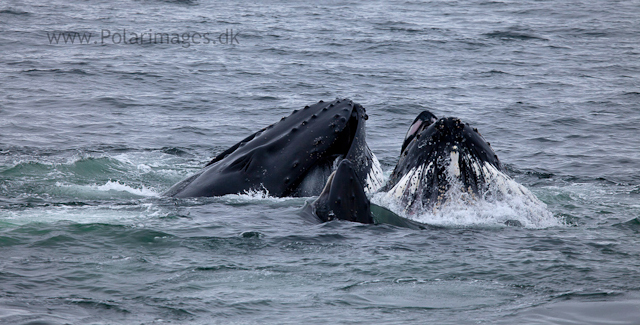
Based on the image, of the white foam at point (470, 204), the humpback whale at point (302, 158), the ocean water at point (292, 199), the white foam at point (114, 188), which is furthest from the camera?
the white foam at point (114, 188)

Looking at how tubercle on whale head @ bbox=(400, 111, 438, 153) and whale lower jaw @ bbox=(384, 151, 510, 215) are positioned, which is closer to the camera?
whale lower jaw @ bbox=(384, 151, 510, 215)

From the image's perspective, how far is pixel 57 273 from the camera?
21.9 ft

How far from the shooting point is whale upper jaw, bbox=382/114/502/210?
26.4 feet

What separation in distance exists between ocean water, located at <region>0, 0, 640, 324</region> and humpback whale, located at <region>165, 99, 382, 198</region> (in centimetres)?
22

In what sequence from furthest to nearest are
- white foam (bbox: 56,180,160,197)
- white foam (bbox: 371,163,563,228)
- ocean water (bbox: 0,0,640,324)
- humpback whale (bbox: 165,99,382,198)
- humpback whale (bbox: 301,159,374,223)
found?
white foam (bbox: 56,180,160,197) → humpback whale (bbox: 165,99,382,198) → white foam (bbox: 371,163,563,228) → humpback whale (bbox: 301,159,374,223) → ocean water (bbox: 0,0,640,324)

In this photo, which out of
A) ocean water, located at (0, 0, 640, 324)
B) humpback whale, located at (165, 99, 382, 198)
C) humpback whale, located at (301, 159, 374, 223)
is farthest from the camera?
humpback whale, located at (165, 99, 382, 198)

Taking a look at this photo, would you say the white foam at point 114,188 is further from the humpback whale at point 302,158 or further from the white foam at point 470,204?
the white foam at point 470,204

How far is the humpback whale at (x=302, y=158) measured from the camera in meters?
8.68

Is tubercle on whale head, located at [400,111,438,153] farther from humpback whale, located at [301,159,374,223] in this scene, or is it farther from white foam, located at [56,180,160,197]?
white foam, located at [56,180,160,197]

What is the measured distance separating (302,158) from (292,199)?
0.51m

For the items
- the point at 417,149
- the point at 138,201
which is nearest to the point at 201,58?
the point at 138,201

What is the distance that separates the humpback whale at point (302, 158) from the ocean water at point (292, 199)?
0.72 ft

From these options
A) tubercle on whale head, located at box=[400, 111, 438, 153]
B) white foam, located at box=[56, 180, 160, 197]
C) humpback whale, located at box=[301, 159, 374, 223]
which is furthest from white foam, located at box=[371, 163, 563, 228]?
white foam, located at box=[56, 180, 160, 197]

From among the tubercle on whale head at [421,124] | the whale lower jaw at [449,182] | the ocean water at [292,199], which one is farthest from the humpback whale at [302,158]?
the whale lower jaw at [449,182]
